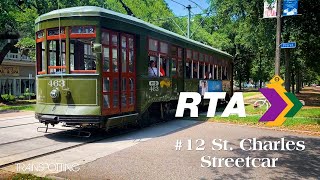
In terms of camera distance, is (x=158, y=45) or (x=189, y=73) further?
(x=189, y=73)

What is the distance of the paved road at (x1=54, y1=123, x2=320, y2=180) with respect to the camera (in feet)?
21.6

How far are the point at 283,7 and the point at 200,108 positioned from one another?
7659mm

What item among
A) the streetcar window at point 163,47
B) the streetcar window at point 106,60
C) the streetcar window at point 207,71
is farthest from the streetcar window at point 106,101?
the streetcar window at point 207,71

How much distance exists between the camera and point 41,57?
35.3 ft

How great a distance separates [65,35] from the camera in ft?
33.0

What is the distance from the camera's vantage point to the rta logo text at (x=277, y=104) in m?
14.4

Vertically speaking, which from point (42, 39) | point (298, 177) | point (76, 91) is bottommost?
point (298, 177)

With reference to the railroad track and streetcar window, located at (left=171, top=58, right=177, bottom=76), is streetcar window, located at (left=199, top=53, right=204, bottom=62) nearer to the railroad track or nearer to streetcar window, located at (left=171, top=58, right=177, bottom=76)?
streetcar window, located at (left=171, top=58, right=177, bottom=76)

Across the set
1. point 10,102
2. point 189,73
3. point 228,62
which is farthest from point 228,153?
point 10,102

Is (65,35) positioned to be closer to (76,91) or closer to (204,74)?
(76,91)

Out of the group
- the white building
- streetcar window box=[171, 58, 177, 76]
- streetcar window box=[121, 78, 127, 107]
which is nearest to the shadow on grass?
streetcar window box=[121, 78, 127, 107]

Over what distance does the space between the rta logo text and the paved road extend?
3951 mm

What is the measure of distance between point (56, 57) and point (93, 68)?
133cm

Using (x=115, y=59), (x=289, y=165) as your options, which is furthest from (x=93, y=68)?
(x=289, y=165)
